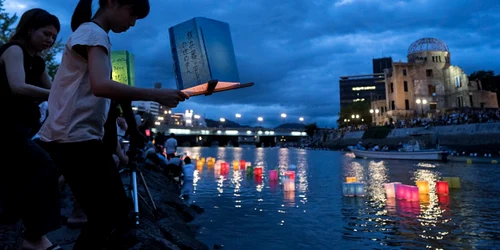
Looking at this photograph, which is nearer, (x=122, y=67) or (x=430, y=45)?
(x=122, y=67)

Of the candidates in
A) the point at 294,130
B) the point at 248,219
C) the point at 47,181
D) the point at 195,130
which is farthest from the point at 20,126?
the point at 294,130

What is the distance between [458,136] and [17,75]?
4440 cm

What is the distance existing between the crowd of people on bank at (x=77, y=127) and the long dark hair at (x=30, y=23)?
0.04 ft

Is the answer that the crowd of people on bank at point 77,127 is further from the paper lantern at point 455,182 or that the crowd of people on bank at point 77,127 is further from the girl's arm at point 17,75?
the paper lantern at point 455,182

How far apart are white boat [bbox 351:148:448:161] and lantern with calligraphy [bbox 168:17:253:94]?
27.4 m

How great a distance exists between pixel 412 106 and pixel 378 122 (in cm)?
961

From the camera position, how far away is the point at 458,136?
39156mm

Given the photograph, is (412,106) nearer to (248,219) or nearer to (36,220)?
(248,219)

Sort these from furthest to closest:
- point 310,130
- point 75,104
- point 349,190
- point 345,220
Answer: point 310,130, point 349,190, point 345,220, point 75,104

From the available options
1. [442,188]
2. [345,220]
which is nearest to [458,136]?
[442,188]

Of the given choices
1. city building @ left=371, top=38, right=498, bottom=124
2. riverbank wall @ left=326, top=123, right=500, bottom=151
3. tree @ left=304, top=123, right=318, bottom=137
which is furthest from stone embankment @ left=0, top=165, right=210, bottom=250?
tree @ left=304, top=123, right=318, bottom=137

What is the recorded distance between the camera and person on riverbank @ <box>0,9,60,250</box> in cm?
251

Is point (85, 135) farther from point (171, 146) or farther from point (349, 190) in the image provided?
point (171, 146)

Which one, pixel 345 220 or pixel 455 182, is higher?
pixel 455 182
